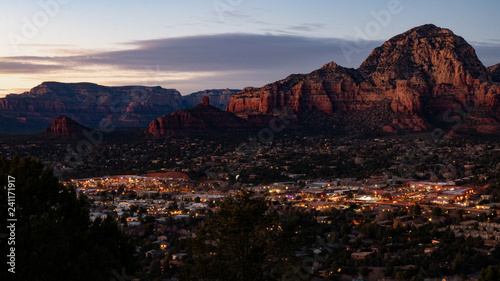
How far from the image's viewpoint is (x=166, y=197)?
9138 cm

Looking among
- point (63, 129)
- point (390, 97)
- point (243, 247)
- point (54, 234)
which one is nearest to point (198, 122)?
point (63, 129)

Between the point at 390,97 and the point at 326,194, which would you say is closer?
the point at 326,194

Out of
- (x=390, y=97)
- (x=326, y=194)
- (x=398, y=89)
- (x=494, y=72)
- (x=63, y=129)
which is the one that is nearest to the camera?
(x=326, y=194)

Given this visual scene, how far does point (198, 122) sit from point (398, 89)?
160ft

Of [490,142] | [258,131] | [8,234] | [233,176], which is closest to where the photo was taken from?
[8,234]

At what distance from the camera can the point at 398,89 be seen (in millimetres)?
149625

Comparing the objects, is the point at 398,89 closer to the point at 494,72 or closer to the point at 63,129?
the point at 494,72

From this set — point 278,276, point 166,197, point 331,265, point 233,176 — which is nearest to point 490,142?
point 233,176

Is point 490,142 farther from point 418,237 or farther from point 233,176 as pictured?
point 418,237

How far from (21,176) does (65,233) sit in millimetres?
2471

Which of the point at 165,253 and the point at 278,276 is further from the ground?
the point at 278,276

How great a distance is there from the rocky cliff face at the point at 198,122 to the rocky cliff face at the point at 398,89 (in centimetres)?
771

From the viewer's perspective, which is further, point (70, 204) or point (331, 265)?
point (331, 265)

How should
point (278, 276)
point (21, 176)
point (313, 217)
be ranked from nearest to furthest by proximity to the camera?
point (21, 176)
point (278, 276)
point (313, 217)
